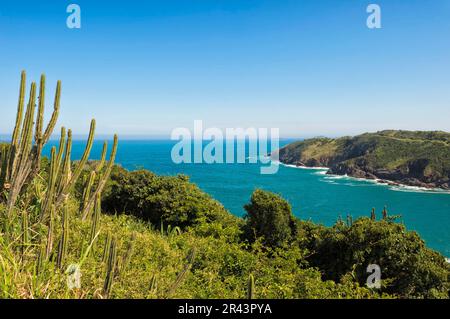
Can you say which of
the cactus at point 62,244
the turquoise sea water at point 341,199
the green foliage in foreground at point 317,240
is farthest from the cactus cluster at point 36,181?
the turquoise sea water at point 341,199

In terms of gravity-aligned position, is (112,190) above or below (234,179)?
above

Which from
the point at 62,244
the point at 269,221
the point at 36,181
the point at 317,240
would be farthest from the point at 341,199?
the point at 62,244

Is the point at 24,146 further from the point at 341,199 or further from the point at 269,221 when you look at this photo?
the point at 341,199

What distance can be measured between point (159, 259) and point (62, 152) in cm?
396

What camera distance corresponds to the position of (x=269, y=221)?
16.4m

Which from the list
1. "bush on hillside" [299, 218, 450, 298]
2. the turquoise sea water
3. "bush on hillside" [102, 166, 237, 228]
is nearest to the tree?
"bush on hillside" [299, 218, 450, 298]

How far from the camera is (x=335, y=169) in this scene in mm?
115562

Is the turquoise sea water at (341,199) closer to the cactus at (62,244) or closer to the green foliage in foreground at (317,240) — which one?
the green foliage in foreground at (317,240)

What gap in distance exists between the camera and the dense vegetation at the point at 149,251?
650cm

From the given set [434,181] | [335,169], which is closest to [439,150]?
[434,181]

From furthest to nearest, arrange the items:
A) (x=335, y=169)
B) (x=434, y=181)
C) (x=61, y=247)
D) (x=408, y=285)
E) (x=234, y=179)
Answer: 1. (x=335, y=169)
2. (x=234, y=179)
3. (x=434, y=181)
4. (x=408, y=285)
5. (x=61, y=247)

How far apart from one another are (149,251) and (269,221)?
8018mm

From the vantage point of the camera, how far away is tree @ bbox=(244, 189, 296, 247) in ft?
53.5
